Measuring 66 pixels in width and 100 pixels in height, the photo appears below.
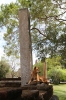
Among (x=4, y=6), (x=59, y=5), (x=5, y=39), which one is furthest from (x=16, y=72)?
(x=59, y=5)

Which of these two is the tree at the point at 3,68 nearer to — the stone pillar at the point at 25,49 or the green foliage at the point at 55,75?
the green foliage at the point at 55,75

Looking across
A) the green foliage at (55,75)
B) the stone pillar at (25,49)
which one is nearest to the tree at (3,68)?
the green foliage at (55,75)

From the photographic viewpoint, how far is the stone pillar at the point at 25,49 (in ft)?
35.8

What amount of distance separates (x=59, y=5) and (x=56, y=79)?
15401mm

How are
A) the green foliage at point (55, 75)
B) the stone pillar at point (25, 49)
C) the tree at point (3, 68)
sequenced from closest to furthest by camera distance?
the stone pillar at point (25, 49) → the tree at point (3, 68) → the green foliage at point (55, 75)

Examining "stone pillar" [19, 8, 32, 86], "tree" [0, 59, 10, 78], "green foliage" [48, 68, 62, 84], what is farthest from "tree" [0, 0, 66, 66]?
"green foliage" [48, 68, 62, 84]

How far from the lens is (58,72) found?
96.0 ft

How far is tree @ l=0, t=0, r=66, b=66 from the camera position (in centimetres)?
1223

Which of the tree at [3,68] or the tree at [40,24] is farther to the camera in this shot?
the tree at [3,68]

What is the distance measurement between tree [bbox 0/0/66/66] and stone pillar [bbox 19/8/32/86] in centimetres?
141

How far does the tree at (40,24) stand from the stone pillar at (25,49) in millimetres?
1409

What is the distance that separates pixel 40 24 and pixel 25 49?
4643 millimetres

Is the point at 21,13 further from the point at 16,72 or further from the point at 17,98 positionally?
the point at 16,72

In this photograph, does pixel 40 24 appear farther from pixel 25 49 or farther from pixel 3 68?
pixel 3 68
